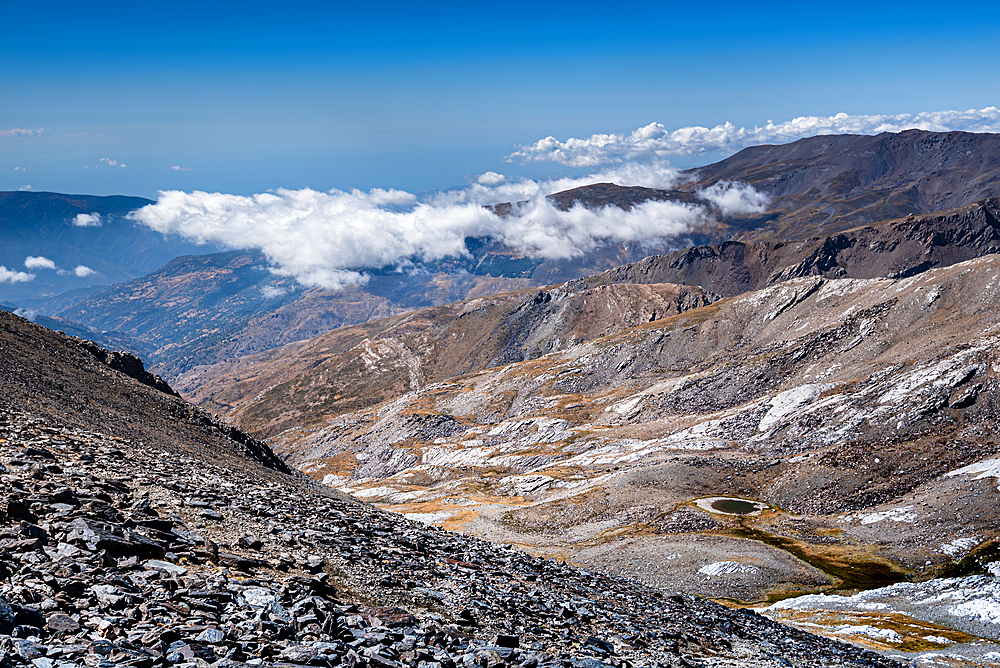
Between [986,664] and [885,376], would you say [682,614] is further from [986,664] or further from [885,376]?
[885,376]

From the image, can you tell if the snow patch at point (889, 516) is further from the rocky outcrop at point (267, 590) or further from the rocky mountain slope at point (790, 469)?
the rocky outcrop at point (267, 590)

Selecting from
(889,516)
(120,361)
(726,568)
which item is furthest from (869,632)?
(120,361)

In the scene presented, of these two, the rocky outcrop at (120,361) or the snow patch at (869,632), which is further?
the rocky outcrop at (120,361)

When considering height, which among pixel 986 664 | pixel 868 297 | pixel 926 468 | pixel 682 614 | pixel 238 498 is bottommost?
pixel 986 664

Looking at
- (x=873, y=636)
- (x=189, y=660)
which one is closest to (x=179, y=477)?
(x=189, y=660)

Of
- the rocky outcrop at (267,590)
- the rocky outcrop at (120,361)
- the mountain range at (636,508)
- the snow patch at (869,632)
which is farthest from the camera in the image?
the rocky outcrop at (120,361)

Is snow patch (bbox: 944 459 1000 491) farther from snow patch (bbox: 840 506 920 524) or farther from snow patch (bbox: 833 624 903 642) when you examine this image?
snow patch (bbox: 833 624 903 642)

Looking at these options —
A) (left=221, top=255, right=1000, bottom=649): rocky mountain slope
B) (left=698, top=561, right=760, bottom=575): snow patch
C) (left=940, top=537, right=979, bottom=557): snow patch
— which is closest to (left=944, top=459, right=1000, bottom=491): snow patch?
(left=221, top=255, right=1000, bottom=649): rocky mountain slope

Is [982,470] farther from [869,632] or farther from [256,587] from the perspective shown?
[256,587]

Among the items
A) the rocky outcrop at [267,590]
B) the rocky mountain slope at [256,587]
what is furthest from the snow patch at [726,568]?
the rocky outcrop at [267,590]
